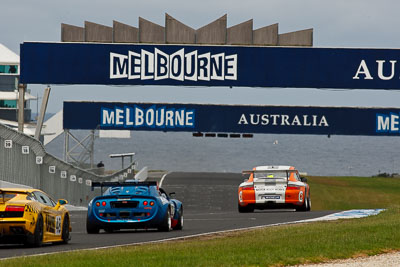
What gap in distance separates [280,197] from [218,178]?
38.7m

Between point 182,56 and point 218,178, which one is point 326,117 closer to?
point 182,56

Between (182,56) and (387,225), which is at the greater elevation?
(182,56)

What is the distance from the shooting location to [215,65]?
5225cm

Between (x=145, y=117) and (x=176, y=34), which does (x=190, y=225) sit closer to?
(x=176, y=34)

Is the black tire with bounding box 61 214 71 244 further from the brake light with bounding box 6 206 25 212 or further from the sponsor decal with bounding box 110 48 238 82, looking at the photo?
the sponsor decal with bounding box 110 48 238 82

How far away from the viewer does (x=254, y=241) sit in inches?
661

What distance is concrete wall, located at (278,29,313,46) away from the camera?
52.1 m

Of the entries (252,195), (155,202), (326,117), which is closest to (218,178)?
(326,117)

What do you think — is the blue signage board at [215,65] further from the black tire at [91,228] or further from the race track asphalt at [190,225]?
the black tire at [91,228]

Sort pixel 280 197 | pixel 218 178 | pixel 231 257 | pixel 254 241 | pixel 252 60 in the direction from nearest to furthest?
pixel 231 257 → pixel 254 241 → pixel 280 197 → pixel 252 60 → pixel 218 178

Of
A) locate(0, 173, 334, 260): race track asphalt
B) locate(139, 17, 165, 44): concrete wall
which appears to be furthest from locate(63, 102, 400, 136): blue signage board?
locate(0, 173, 334, 260): race track asphalt

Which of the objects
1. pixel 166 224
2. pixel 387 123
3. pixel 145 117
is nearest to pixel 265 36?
pixel 145 117

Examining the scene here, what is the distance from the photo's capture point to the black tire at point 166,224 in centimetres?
2053

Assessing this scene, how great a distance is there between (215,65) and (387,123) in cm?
1017
